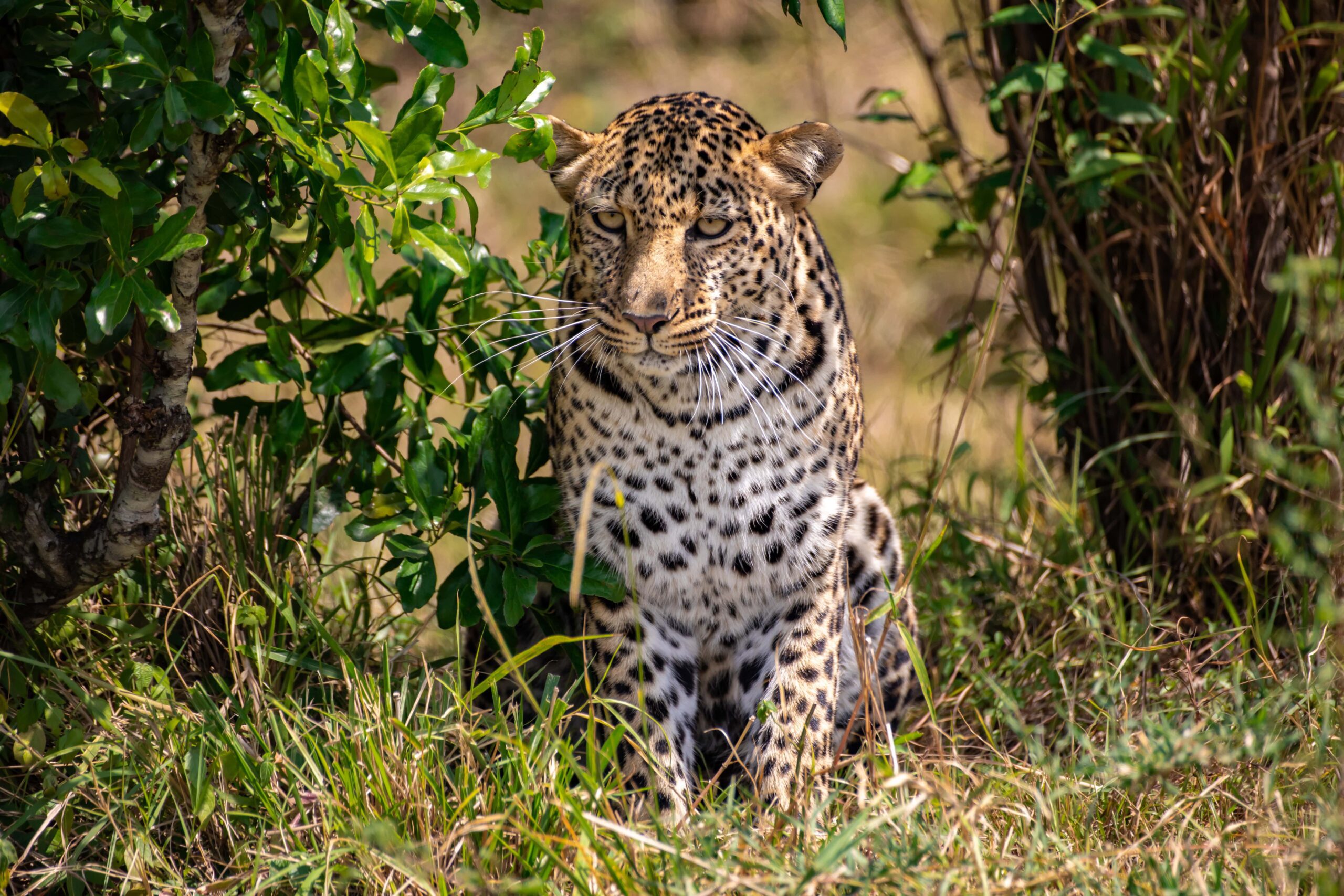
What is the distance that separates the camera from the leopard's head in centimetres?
347

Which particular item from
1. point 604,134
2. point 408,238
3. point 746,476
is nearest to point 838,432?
point 746,476

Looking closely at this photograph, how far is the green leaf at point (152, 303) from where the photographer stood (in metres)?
2.98

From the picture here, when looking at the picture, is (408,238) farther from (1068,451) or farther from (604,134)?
(1068,451)

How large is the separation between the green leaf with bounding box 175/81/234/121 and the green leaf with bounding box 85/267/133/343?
423 mm

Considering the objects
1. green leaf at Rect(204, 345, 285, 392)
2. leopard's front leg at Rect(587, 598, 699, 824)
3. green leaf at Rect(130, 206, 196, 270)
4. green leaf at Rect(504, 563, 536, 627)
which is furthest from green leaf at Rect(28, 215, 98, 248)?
leopard's front leg at Rect(587, 598, 699, 824)

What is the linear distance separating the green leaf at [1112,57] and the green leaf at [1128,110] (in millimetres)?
81

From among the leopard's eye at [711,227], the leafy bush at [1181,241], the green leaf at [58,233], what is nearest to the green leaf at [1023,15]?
the leafy bush at [1181,241]

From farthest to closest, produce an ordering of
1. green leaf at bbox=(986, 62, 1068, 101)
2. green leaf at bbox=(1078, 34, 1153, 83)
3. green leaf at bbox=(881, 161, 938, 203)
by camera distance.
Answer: green leaf at bbox=(881, 161, 938, 203)
green leaf at bbox=(986, 62, 1068, 101)
green leaf at bbox=(1078, 34, 1153, 83)

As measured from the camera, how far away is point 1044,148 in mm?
4258

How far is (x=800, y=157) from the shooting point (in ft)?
12.0

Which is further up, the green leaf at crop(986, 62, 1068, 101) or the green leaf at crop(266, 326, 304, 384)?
the green leaf at crop(986, 62, 1068, 101)

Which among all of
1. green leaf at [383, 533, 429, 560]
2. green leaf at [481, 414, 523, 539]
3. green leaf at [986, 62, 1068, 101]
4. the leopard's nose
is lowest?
green leaf at [383, 533, 429, 560]

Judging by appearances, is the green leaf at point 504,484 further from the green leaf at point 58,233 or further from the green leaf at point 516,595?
the green leaf at point 58,233

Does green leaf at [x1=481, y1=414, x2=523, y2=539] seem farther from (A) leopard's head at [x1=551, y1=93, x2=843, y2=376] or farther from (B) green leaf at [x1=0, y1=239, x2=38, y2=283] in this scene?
(B) green leaf at [x1=0, y1=239, x2=38, y2=283]
